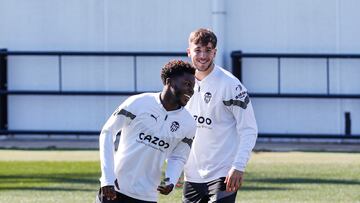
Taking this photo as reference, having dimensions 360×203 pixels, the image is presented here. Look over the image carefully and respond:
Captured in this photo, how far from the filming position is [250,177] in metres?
16.5

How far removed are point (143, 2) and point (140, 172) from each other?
14055mm

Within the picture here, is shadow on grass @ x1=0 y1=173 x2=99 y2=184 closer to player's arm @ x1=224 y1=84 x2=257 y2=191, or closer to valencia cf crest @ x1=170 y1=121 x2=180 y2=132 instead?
player's arm @ x1=224 y1=84 x2=257 y2=191

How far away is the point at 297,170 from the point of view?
1731 centimetres

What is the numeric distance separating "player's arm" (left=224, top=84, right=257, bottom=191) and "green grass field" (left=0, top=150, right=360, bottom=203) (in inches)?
212

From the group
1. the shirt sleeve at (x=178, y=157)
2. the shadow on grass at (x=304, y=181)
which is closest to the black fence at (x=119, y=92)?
the shadow on grass at (x=304, y=181)

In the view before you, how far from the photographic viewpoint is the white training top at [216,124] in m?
8.64

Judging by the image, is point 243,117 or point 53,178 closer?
point 243,117

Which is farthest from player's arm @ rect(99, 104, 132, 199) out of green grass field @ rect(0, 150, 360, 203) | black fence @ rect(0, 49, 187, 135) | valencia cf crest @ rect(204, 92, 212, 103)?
black fence @ rect(0, 49, 187, 135)

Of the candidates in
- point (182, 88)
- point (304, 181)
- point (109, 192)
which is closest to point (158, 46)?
point (304, 181)

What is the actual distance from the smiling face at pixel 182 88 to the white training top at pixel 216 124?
0.84m

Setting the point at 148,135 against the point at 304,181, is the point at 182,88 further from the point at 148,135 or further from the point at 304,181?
the point at 304,181

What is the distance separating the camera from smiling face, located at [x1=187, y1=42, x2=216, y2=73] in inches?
335

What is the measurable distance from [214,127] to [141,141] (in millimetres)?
1131

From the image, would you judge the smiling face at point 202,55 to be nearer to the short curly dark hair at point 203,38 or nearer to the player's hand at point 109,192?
the short curly dark hair at point 203,38
